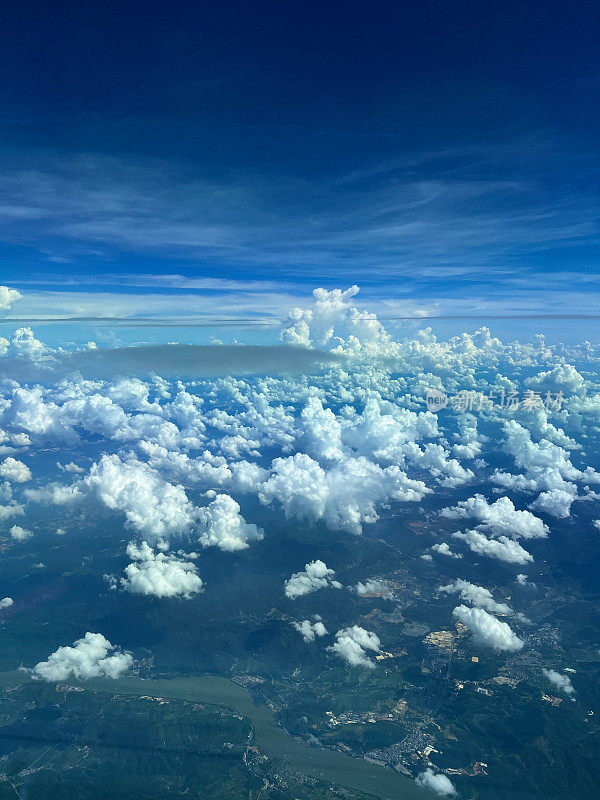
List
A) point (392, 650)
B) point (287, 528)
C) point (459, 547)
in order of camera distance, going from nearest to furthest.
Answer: point (392, 650) < point (459, 547) < point (287, 528)

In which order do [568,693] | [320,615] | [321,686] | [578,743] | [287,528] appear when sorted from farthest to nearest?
[287,528], [320,615], [321,686], [568,693], [578,743]

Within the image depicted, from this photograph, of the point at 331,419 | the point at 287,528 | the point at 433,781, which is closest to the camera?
the point at 433,781

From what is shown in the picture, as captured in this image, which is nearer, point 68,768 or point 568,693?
point 68,768

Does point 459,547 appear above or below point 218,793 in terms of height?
above

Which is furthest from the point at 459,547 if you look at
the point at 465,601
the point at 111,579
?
the point at 111,579

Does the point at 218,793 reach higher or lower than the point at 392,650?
lower

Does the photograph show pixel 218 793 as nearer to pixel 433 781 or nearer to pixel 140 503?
pixel 433 781

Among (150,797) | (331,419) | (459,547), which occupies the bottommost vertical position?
(150,797)

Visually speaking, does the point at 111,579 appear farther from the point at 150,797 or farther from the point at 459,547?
the point at 459,547

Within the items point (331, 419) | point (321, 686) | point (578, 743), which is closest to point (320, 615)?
point (321, 686)
